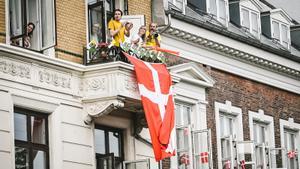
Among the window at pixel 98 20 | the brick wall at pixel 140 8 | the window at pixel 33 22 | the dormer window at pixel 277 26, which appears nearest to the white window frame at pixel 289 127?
the dormer window at pixel 277 26

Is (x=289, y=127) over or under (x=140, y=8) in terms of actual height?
under

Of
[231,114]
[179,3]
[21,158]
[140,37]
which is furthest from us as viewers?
[231,114]

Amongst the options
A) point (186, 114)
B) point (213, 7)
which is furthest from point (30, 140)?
point (213, 7)

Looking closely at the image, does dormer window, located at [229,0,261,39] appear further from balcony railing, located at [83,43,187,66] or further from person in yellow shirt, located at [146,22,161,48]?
balcony railing, located at [83,43,187,66]

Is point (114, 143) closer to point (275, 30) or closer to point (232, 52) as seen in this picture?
point (232, 52)

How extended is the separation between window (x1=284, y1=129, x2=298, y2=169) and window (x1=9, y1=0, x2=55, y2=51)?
13837 mm

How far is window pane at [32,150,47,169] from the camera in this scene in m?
31.5

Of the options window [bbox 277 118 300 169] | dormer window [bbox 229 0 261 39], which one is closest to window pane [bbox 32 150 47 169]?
window [bbox 277 118 300 169]

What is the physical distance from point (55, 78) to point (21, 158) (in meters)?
2.37

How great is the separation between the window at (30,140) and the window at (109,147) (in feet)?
7.13

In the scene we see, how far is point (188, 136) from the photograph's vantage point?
3709 cm

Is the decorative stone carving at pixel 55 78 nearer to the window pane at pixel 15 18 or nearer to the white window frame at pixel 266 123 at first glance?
the window pane at pixel 15 18

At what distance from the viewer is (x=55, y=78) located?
106 ft

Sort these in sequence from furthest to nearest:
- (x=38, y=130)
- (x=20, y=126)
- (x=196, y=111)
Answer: (x=196, y=111) < (x=38, y=130) < (x=20, y=126)
